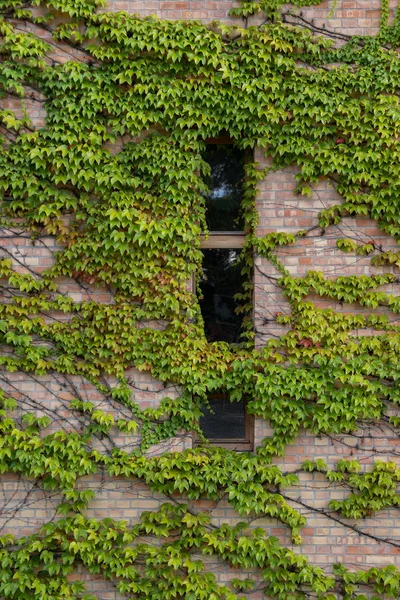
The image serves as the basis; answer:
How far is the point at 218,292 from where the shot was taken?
4.63 metres

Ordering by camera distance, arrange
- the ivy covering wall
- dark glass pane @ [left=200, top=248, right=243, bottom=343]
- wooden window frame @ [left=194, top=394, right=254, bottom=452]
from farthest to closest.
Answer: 1. dark glass pane @ [left=200, top=248, right=243, bottom=343]
2. wooden window frame @ [left=194, top=394, right=254, bottom=452]
3. the ivy covering wall

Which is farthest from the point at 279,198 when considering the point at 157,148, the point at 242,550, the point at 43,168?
the point at 242,550

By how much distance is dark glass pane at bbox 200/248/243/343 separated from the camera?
462 centimetres

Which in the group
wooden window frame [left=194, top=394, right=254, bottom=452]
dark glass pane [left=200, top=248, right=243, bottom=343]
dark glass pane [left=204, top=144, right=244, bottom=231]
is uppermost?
dark glass pane [left=204, top=144, right=244, bottom=231]

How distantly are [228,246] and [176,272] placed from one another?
52 centimetres

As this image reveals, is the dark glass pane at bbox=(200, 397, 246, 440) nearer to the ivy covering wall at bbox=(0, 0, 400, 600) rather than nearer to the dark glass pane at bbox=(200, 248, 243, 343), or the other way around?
the ivy covering wall at bbox=(0, 0, 400, 600)

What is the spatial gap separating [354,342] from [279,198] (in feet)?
4.03

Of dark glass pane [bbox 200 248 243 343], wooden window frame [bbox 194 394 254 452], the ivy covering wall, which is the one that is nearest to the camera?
the ivy covering wall

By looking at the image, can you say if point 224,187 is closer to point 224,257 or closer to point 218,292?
point 224,257

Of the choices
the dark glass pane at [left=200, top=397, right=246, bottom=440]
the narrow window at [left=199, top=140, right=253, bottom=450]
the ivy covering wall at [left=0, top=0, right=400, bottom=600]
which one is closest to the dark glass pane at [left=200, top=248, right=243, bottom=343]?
the narrow window at [left=199, top=140, right=253, bottom=450]

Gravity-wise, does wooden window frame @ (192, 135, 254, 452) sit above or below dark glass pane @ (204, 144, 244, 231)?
below

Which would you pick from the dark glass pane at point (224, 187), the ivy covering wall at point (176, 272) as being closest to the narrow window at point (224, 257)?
the dark glass pane at point (224, 187)

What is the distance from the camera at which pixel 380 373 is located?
14.1 feet

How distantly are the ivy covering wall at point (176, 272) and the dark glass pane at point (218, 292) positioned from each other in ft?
0.73
